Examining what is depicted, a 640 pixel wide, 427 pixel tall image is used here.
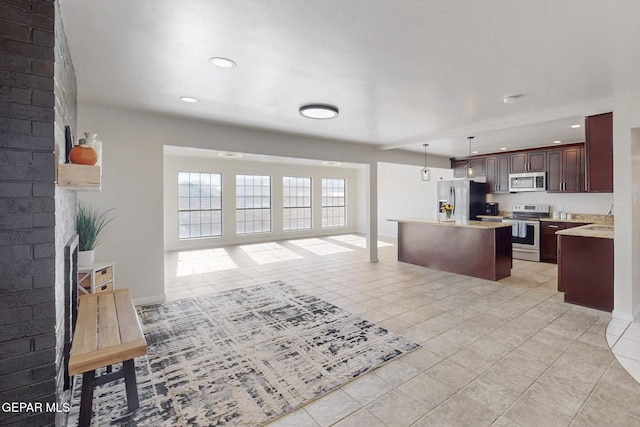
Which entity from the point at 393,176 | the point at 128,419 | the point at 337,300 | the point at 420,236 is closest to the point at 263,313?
the point at 337,300

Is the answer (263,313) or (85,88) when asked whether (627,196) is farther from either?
(85,88)

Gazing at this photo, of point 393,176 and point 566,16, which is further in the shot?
point 393,176

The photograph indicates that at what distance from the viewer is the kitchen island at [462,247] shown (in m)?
5.12

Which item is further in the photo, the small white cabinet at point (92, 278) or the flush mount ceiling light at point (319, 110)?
the flush mount ceiling light at point (319, 110)

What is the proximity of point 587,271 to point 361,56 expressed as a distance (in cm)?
385

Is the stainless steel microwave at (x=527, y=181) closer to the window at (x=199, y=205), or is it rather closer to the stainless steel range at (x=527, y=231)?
the stainless steel range at (x=527, y=231)

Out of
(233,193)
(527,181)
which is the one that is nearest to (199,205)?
(233,193)

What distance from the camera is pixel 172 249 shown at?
27.5 ft

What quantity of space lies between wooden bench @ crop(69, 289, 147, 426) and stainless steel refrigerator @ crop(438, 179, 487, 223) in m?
6.92

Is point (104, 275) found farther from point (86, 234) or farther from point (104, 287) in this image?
point (86, 234)

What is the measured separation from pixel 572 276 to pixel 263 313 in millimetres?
3955

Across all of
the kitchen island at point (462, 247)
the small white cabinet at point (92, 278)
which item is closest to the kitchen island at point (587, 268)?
the kitchen island at point (462, 247)

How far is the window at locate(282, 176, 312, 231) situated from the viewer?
10.3 m

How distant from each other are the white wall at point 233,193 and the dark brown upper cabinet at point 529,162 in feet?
18.5
